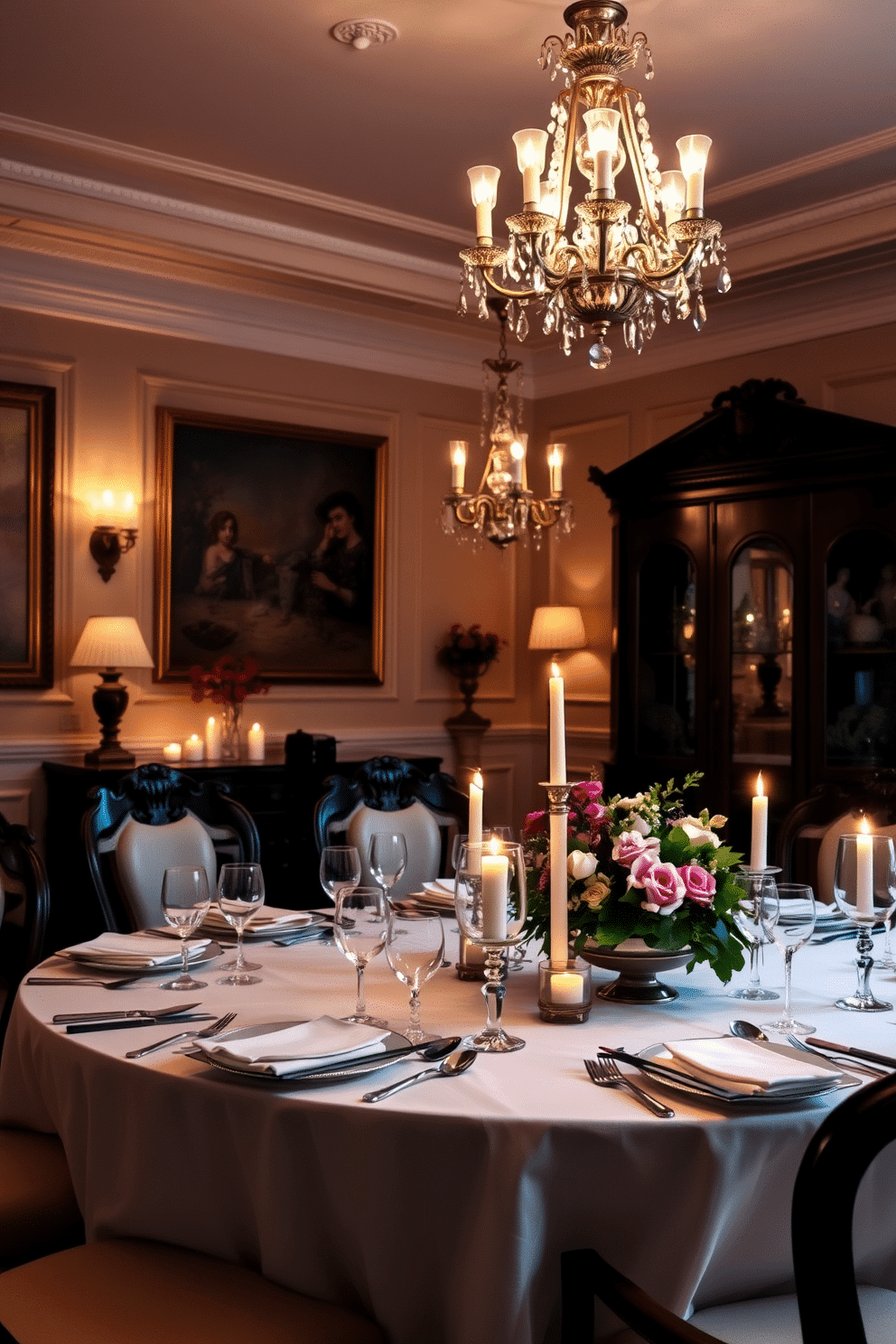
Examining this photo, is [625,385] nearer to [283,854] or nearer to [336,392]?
[336,392]

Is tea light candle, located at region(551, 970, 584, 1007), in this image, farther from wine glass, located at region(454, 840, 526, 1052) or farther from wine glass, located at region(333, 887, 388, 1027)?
wine glass, located at region(333, 887, 388, 1027)

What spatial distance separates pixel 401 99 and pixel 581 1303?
3.56 meters

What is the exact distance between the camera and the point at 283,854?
5.07 metres

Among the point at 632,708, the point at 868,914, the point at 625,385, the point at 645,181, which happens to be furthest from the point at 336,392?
the point at 868,914

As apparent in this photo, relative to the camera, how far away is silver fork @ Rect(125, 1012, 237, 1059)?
1.73 meters

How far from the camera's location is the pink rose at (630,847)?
1.96m

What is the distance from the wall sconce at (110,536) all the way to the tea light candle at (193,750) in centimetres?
77

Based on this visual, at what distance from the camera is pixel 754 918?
197 cm

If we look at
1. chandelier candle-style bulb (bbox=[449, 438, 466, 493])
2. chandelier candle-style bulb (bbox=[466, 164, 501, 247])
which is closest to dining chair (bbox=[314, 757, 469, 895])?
chandelier candle-style bulb (bbox=[449, 438, 466, 493])

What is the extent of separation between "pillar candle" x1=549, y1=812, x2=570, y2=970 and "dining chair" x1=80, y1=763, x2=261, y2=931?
1.31 meters

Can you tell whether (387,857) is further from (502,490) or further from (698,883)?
(502,490)

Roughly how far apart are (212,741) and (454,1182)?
3.90 m

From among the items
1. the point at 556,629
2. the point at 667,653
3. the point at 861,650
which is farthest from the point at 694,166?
the point at 556,629

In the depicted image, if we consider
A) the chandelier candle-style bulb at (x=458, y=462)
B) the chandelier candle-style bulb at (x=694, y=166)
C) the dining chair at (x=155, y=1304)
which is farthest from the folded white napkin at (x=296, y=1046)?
the chandelier candle-style bulb at (x=458, y=462)
